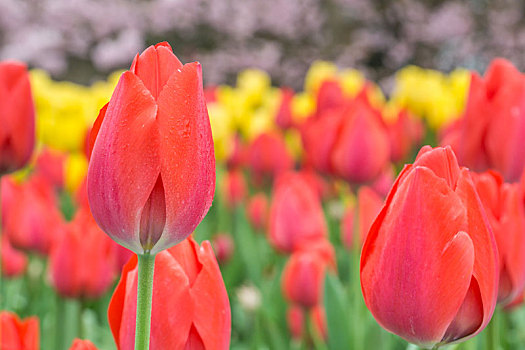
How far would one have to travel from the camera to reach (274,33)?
6.91 meters

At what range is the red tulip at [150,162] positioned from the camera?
428 mm

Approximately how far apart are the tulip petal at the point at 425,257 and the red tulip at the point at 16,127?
0.53 meters

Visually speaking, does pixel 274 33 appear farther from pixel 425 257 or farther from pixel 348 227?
pixel 425 257

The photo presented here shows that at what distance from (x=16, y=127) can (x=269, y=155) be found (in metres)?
1.39

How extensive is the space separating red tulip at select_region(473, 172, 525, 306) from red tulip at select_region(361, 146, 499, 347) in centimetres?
16

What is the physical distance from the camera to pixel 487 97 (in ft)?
3.09

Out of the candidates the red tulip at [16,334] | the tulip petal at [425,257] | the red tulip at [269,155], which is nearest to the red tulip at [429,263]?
the tulip petal at [425,257]

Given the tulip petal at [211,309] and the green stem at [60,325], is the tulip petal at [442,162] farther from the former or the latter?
the green stem at [60,325]

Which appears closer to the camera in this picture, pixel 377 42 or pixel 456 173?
pixel 456 173

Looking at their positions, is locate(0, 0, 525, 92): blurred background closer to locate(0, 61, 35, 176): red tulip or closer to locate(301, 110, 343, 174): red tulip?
locate(301, 110, 343, 174): red tulip

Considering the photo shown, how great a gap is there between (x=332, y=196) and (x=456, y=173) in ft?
6.70

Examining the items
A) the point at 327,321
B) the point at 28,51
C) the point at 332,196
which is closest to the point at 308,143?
the point at 327,321

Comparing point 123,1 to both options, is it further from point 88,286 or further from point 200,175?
point 200,175

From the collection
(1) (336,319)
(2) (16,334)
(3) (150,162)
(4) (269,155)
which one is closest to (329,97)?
(4) (269,155)
